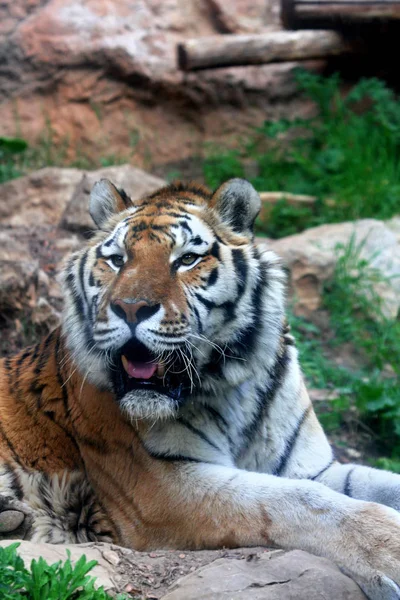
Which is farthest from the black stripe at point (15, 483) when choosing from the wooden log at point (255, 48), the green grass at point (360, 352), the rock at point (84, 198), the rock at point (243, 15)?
the rock at point (243, 15)

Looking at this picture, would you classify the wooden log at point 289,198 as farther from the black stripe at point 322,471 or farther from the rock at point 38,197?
the black stripe at point 322,471

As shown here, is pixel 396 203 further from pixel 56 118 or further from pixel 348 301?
pixel 56 118

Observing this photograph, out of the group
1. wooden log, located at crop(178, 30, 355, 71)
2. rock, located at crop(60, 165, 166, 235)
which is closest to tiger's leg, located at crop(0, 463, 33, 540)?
rock, located at crop(60, 165, 166, 235)

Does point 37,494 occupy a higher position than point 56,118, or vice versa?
point 56,118

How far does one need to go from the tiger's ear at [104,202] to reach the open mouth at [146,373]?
2.48ft

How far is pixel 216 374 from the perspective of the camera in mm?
3061

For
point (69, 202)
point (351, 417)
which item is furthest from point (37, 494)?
point (69, 202)

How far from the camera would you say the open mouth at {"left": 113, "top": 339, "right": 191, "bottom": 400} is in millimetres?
2852

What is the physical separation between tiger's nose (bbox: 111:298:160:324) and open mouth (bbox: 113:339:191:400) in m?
0.11

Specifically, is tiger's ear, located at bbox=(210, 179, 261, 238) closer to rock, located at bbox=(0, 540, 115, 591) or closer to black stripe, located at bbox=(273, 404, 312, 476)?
black stripe, located at bbox=(273, 404, 312, 476)

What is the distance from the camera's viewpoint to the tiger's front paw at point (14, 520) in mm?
2740

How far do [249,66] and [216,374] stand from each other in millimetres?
6082

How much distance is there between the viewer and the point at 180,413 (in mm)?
3051

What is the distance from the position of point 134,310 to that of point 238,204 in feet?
2.55
